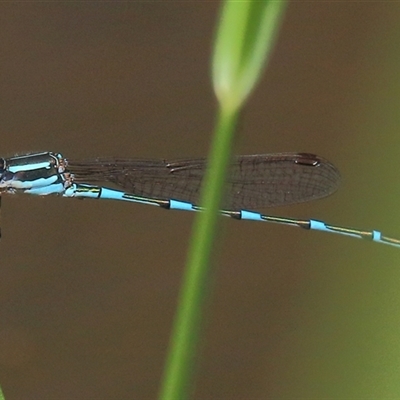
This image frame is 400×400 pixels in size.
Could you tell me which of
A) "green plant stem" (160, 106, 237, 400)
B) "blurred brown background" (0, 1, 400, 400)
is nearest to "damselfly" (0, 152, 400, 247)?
"blurred brown background" (0, 1, 400, 400)

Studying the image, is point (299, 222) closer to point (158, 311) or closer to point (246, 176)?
point (246, 176)

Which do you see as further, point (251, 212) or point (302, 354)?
point (302, 354)

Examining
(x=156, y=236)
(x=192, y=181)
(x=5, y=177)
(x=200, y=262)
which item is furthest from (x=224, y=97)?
(x=156, y=236)

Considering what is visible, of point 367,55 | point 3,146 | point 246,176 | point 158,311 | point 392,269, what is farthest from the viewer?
point 367,55

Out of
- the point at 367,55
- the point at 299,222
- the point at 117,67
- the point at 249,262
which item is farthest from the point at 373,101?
the point at 299,222

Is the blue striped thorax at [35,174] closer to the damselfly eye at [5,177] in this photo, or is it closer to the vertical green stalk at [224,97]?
the damselfly eye at [5,177]
